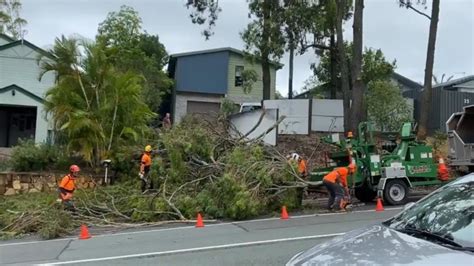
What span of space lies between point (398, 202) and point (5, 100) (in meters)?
20.8

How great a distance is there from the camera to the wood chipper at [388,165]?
1397 cm

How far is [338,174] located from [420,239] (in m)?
9.13

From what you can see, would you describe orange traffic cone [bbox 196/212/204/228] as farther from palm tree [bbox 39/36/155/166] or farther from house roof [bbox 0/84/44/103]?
house roof [bbox 0/84/44/103]

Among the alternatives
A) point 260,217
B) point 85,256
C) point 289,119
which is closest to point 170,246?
point 85,256

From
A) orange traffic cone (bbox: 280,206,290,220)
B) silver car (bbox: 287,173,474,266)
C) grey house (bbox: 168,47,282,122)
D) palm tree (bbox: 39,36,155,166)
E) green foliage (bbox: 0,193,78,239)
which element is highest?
grey house (bbox: 168,47,282,122)

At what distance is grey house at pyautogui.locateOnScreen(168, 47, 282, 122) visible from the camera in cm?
3706

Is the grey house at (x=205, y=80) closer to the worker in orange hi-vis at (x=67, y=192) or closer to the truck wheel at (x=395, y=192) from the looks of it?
the worker in orange hi-vis at (x=67, y=192)

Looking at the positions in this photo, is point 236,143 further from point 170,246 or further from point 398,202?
point 170,246

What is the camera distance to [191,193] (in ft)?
45.1

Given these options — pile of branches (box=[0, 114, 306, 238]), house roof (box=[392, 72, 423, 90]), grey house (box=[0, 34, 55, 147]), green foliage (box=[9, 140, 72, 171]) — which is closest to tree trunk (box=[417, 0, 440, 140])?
pile of branches (box=[0, 114, 306, 238])

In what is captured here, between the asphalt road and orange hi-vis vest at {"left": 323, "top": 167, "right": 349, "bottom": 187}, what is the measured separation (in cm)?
95

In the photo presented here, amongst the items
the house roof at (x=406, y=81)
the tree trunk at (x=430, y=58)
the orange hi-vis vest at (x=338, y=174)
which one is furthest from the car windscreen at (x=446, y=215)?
the house roof at (x=406, y=81)

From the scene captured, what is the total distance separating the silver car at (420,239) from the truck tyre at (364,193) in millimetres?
9736

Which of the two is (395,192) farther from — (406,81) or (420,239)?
(406,81)
